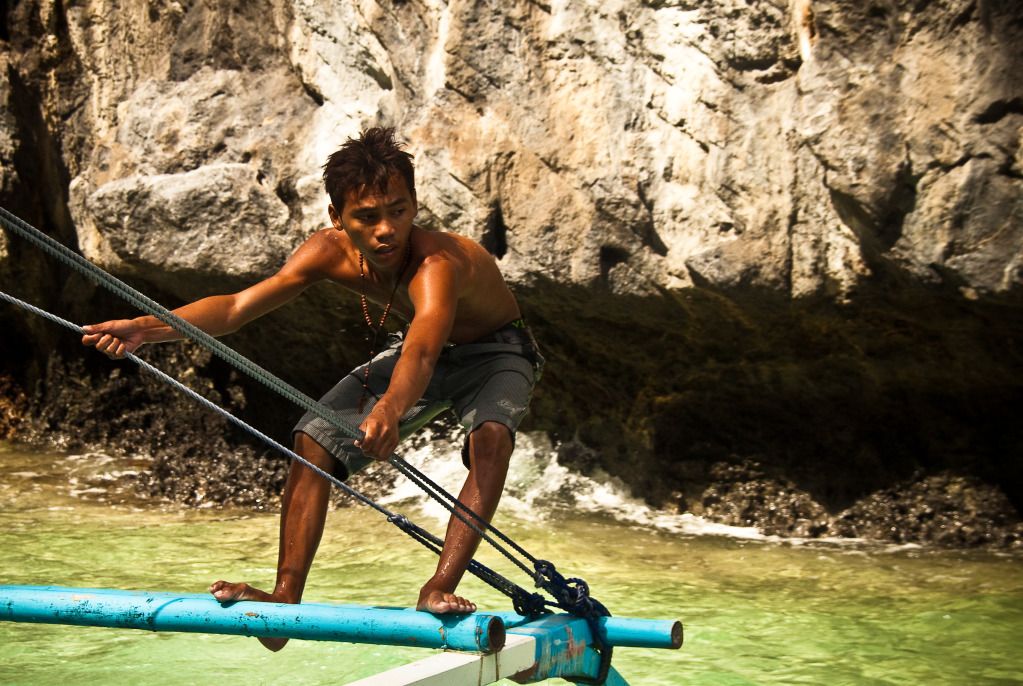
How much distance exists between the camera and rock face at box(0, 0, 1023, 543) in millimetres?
4750

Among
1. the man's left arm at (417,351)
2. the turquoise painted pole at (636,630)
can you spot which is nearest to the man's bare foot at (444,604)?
the turquoise painted pole at (636,630)

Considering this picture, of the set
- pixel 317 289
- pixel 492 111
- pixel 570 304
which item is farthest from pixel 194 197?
pixel 570 304

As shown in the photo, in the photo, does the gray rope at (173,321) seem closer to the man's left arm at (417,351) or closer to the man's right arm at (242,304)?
the man's left arm at (417,351)

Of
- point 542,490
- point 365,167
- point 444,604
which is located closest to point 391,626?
point 444,604

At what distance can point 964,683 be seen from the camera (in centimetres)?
357

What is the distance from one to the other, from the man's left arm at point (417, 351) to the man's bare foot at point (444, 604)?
0.33 meters

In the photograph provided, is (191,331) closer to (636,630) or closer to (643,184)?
(636,630)

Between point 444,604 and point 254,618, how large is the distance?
1.36 ft

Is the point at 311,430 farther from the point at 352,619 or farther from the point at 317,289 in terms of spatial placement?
the point at 317,289

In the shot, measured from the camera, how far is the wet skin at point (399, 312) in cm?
277

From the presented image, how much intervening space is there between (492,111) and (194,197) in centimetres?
159

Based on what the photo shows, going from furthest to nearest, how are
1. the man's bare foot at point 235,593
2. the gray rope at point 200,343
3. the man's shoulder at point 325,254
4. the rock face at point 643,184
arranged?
the rock face at point 643,184 → the man's shoulder at point 325,254 → the man's bare foot at point 235,593 → the gray rope at point 200,343

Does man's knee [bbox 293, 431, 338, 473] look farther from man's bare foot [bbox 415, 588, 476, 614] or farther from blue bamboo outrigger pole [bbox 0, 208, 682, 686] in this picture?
man's bare foot [bbox 415, 588, 476, 614]

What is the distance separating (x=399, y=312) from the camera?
3330mm
